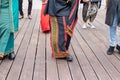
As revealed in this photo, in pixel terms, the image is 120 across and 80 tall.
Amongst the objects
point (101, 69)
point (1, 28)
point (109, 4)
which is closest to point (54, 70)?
point (101, 69)

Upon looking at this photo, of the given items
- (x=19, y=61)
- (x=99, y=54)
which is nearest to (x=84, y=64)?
(x=99, y=54)

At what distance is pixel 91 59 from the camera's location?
5.06 meters

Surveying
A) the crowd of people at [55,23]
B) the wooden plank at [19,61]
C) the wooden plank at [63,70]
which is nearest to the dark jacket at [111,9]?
the crowd of people at [55,23]

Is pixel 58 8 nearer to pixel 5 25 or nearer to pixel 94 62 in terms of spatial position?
pixel 5 25

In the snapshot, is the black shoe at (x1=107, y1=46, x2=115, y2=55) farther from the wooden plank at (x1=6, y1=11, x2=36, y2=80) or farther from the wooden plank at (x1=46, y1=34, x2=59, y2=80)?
the wooden plank at (x1=6, y1=11, x2=36, y2=80)

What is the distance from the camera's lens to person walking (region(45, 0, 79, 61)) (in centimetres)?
480

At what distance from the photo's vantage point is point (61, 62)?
16.0 feet

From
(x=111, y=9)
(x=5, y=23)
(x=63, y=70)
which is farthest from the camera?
(x=111, y=9)

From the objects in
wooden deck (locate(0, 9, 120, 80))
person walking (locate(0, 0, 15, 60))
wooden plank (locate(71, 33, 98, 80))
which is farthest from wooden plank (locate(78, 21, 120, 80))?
person walking (locate(0, 0, 15, 60))

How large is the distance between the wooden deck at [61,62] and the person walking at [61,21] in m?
0.21

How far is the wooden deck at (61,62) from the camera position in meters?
4.21

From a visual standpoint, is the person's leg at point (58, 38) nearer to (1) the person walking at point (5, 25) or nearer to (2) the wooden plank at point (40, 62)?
(2) the wooden plank at point (40, 62)

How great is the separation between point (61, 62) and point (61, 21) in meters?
0.64

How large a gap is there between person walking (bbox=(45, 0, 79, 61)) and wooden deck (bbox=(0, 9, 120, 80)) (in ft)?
0.68
